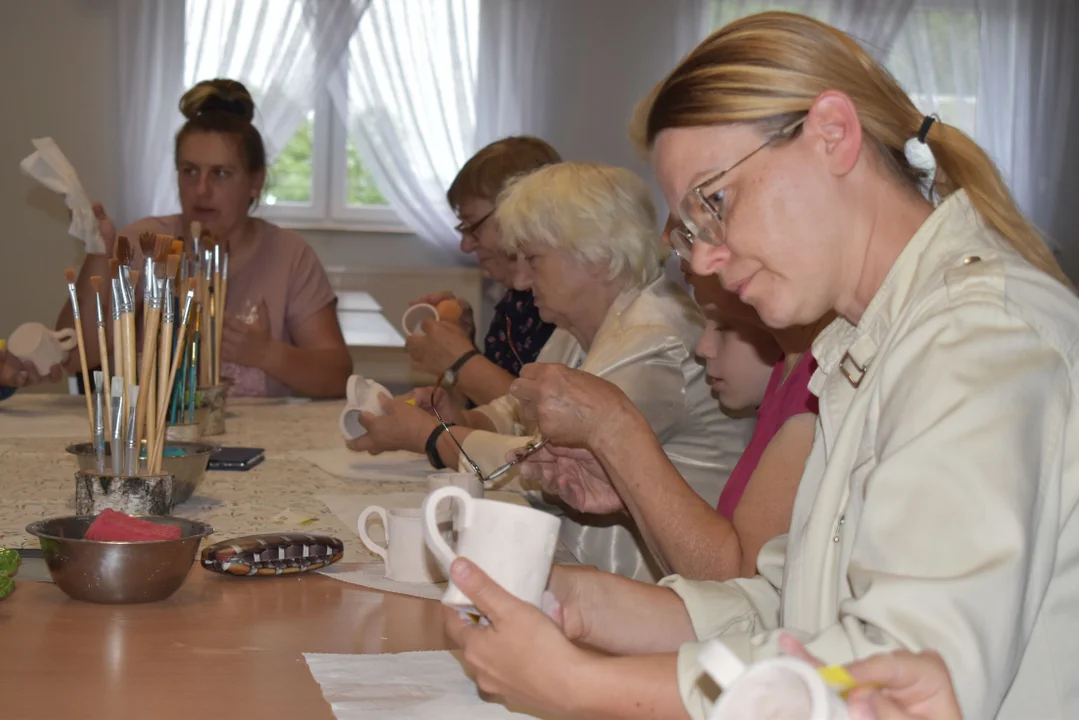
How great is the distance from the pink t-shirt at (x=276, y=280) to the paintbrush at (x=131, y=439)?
178 cm

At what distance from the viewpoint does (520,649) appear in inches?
33.9

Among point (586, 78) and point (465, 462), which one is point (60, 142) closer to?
point (586, 78)

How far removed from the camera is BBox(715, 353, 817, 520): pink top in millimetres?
1395

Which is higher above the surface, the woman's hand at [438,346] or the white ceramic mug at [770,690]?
the white ceramic mug at [770,690]

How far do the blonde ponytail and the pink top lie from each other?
0.40 meters

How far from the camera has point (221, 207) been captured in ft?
10.7

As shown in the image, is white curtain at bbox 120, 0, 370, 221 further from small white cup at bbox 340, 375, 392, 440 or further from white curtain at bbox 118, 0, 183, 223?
small white cup at bbox 340, 375, 392, 440

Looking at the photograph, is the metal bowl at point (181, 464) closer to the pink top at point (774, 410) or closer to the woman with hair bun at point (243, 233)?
the pink top at point (774, 410)

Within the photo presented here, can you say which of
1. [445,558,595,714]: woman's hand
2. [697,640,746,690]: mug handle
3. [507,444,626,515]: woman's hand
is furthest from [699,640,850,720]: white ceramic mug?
[507,444,626,515]: woman's hand

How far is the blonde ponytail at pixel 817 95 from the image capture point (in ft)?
3.15

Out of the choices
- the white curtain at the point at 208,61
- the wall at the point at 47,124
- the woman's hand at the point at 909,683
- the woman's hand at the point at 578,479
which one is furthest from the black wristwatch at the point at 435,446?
the wall at the point at 47,124

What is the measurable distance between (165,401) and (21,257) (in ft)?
14.6

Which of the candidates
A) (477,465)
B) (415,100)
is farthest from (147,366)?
(415,100)

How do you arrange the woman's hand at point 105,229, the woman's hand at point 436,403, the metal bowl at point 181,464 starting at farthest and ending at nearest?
the woman's hand at point 105,229 < the woman's hand at point 436,403 < the metal bowl at point 181,464
